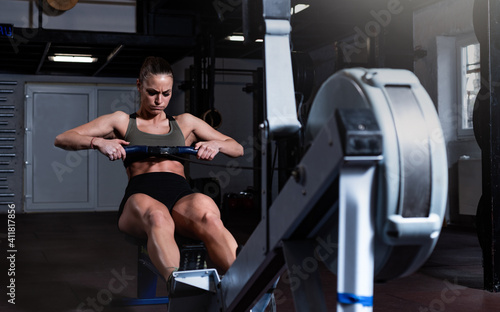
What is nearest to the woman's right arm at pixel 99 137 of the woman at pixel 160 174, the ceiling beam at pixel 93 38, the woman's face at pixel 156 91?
the woman at pixel 160 174

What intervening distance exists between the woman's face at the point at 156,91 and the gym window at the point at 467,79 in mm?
5170

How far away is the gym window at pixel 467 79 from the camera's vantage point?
6781 millimetres

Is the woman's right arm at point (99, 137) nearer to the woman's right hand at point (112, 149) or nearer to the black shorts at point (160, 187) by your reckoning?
the woman's right hand at point (112, 149)

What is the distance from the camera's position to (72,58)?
8.77 metres

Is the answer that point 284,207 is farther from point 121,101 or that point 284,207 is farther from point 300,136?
point 121,101

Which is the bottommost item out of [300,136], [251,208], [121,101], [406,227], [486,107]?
[251,208]

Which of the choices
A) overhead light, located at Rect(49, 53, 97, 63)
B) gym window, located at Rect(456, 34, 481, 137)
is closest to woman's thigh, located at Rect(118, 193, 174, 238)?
gym window, located at Rect(456, 34, 481, 137)

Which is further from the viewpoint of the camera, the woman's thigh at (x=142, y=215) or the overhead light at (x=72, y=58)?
the overhead light at (x=72, y=58)

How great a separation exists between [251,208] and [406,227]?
875 centimetres

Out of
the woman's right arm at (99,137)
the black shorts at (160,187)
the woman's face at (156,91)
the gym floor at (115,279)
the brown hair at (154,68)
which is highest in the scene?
the brown hair at (154,68)

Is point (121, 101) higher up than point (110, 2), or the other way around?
point (110, 2)

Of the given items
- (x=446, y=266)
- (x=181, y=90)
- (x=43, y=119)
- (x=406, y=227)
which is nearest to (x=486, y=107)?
(x=446, y=266)

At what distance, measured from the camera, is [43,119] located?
31.8 ft

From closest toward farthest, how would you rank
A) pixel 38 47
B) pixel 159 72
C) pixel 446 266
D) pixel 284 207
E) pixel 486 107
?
pixel 284 207, pixel 159 72, pixel 486 107, pixel 446 266, pixel 38 47
